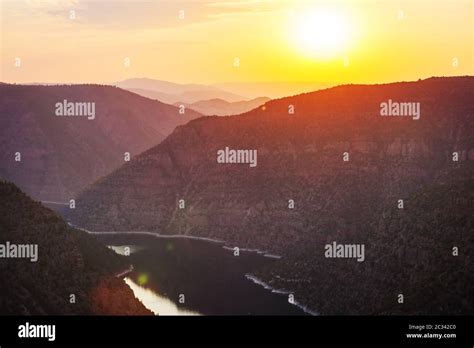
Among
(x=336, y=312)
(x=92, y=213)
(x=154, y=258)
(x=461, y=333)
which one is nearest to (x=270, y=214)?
(x=154, y=258)

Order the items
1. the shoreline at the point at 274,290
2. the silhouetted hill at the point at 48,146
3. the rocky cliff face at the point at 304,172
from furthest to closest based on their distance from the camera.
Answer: the silhouetted hill at the point at 48,146, the rocky cliff face at the point at 304,172, the shoreline at the point at 274,290

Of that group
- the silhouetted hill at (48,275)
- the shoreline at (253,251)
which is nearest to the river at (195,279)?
the shoreline at (253,251)

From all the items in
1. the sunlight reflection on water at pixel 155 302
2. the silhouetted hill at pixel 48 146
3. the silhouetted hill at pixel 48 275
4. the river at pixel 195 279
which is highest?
the silhouetted hill at pixel 48 146

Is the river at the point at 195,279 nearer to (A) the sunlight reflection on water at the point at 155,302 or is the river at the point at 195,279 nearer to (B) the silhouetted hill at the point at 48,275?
(A) the sunlight reflection on water at the point at 155,302

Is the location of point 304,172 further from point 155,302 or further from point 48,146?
point 48,146

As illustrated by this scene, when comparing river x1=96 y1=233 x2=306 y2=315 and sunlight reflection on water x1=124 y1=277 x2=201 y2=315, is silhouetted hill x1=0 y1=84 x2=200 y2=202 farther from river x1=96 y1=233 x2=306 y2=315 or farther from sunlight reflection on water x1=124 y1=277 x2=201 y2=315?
sunlight reflection on water x1=124 y1=277 x2=201 y2=315

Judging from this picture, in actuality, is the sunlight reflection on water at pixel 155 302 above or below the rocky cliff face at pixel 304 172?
below

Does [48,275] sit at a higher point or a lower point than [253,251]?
higher

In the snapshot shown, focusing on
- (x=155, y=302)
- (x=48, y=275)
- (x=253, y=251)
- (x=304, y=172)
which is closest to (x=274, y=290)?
(x=155, y=302)
